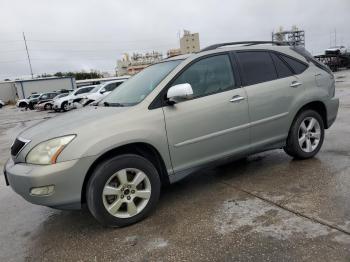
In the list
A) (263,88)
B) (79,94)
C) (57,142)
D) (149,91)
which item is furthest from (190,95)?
(79,94)

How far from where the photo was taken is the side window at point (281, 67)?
4.46 m

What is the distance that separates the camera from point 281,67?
4496 millimetres

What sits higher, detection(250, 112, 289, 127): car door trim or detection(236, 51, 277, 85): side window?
detection(236, 51, 277, 85): side window

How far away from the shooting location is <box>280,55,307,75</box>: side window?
4586 millimetres

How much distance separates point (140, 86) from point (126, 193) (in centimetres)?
139

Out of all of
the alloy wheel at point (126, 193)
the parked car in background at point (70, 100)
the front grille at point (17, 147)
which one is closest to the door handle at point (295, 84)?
the alloy wheel at point (126, 193)

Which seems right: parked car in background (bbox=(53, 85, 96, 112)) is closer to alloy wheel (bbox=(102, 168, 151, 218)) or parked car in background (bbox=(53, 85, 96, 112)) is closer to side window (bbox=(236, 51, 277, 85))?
side window (bbox=(236, 51, 277, 85))

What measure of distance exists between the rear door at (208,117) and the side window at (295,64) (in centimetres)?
102

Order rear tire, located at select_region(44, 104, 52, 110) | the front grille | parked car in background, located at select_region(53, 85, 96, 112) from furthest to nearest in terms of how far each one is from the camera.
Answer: rear tire, located at select_region(44, 104, 52, 110)
parked car in background, located at select_region(53, 85, 96, 112)
the front grille

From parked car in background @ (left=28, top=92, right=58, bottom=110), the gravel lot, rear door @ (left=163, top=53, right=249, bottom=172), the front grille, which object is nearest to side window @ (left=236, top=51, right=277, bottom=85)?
rear door @ (left=163, top=53, right=249, bottom=172)

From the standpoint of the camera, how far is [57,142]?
9.84 ft

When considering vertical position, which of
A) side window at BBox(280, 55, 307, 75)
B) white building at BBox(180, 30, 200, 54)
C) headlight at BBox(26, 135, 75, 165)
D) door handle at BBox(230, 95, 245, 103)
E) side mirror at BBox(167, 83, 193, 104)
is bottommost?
headlight at BBox(26, 135, 75, 165)

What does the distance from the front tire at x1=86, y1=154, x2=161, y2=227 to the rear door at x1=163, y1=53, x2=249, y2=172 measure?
1.21 feet

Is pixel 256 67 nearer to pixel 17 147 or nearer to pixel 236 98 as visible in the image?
pixel 236 98
